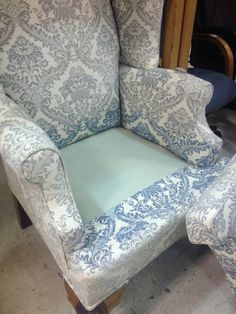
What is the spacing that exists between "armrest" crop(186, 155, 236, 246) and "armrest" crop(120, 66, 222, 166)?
275 millimetres

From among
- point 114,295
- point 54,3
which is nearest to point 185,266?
point 114,295

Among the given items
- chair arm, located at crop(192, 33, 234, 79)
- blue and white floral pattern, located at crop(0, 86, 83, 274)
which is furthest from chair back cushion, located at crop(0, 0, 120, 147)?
chair arm, located at crop(192, 33, 234, 79)

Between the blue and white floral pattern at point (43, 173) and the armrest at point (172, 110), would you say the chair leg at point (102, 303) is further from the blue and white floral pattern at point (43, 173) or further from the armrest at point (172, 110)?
the armrest at point (172, 110)

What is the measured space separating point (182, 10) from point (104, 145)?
638 mm

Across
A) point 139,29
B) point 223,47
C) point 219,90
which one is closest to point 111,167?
point 139,29

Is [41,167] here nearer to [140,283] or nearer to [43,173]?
[43,173]

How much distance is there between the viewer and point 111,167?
3.12 feet

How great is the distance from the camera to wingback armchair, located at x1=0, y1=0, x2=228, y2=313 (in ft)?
2.22

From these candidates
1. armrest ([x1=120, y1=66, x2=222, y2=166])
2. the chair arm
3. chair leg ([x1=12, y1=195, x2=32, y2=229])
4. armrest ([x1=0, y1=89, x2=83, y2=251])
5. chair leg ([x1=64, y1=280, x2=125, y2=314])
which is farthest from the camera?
the chair arm

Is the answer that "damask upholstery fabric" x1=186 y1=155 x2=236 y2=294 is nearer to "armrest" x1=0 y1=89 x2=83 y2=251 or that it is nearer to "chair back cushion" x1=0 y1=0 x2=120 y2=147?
"armrest" x1=0 y1=89 x2=83 y2=251

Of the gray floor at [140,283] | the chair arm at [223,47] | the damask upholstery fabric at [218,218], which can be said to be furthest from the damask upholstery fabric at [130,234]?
the chair arm at [223,47]

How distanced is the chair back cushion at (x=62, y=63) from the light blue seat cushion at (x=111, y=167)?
75 millimetres

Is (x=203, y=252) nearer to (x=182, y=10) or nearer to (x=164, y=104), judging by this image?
(x=164, y=104)

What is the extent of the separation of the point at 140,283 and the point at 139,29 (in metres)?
0.92
